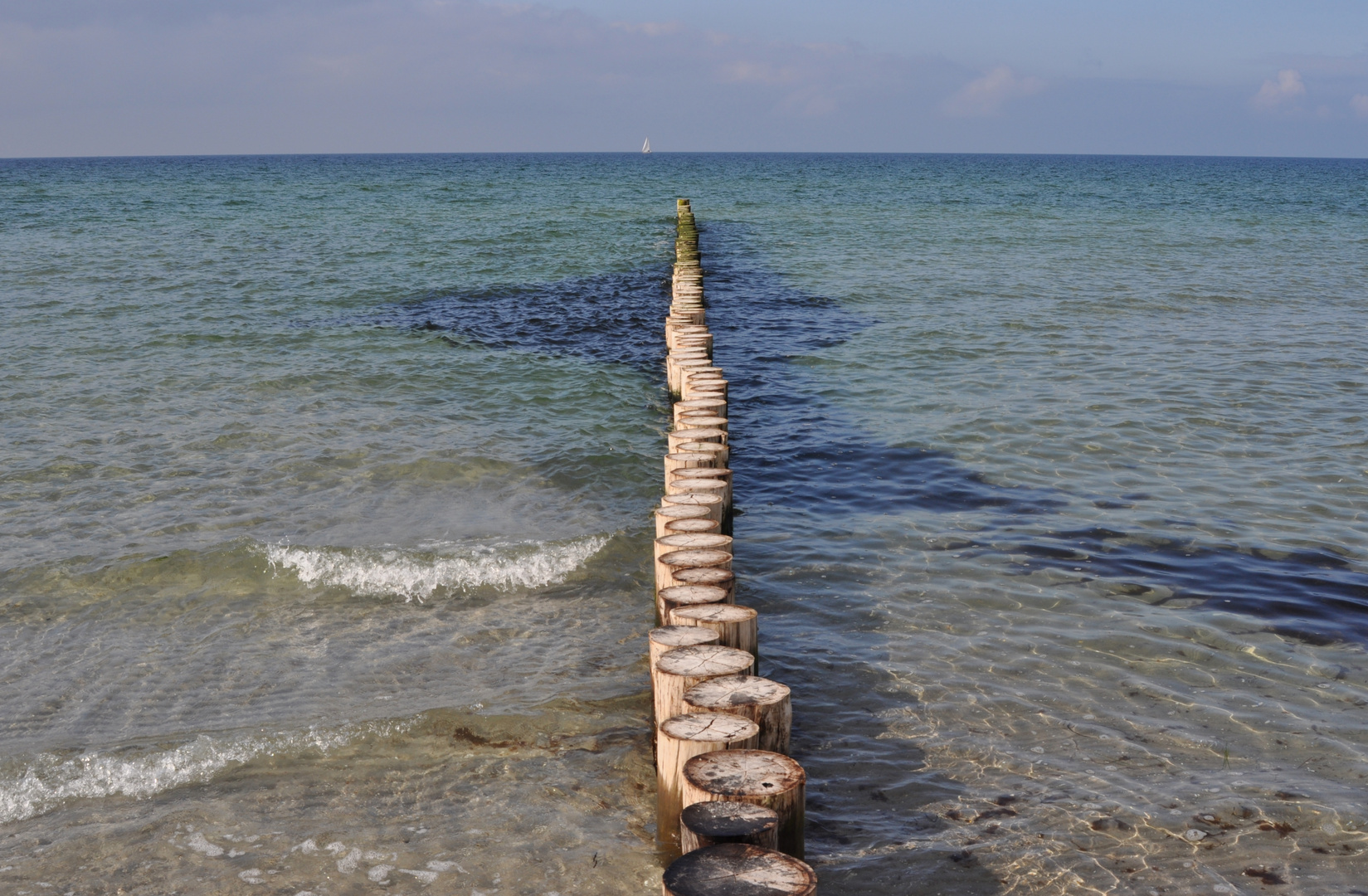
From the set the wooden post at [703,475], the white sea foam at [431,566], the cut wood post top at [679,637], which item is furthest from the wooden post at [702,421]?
the cut wood post top at [679,637]

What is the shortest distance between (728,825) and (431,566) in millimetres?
4480

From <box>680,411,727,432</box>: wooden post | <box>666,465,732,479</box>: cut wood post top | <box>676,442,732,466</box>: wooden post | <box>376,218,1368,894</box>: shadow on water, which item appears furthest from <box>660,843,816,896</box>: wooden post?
<box>680,411,727,432</box>: wooden post

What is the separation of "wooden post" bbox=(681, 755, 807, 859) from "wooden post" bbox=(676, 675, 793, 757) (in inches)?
10.0

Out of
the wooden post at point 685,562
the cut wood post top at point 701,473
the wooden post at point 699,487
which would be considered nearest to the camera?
the wooden post at point 685,562

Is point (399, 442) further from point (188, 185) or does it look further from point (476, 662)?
point (188, 185)

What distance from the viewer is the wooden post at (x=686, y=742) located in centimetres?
368

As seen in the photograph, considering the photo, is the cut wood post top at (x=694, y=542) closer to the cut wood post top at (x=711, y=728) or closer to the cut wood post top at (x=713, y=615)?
the cut wood post top at (x=713, y=615)

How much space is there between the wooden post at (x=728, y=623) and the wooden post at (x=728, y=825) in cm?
133

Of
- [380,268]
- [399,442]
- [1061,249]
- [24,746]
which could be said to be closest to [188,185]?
[380,268]

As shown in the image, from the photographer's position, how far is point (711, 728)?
12.3 ft

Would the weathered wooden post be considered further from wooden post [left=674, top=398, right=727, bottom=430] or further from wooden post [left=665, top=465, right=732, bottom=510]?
wooden post [left=674, top=398, right=727, bottom=430]

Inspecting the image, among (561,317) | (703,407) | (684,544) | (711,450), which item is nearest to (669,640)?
(684,544)

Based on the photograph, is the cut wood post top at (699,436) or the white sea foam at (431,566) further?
the cut wood post top at (699,436)

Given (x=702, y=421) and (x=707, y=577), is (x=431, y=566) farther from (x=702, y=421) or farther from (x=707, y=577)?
(x=707, y=577)
